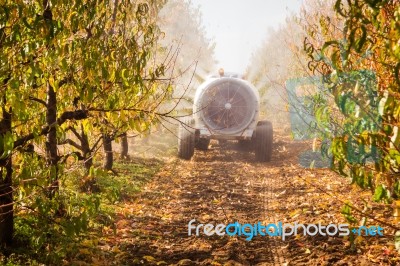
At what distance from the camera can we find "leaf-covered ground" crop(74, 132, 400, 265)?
471cm

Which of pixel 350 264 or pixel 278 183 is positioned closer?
pixel 350 264

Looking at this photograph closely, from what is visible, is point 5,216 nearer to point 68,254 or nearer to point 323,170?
point 68,254

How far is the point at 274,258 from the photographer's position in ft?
15.8

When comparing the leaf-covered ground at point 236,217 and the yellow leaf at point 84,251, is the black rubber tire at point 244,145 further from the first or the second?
the yellow leaf at point 84,251

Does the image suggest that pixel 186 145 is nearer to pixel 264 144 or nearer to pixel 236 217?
pixel 264 144

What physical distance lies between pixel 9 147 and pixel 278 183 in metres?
7.37

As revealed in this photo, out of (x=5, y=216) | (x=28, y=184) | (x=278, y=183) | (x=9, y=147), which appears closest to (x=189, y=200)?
(x=278, y=183)

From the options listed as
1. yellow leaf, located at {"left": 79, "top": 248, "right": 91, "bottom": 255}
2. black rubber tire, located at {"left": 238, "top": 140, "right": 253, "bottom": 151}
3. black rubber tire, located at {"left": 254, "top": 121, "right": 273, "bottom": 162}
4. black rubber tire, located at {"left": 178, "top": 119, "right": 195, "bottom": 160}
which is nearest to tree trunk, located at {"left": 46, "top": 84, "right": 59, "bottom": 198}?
yellow leaf, located at {"left": 79, "top": 248, "right": 91, "bottom": 255}

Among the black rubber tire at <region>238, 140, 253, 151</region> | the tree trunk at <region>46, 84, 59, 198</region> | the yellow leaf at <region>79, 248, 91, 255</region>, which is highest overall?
the tree trunk at <region>46, 84, 59, 198</region>

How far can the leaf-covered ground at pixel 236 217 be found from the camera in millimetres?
4711

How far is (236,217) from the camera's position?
6438 mm

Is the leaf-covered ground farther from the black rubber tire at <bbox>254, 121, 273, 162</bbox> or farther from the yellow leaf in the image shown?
the black rubber tire at <bbox>254, 121, 273, 162</bbox>

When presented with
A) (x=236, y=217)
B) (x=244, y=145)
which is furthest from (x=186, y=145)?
(x=236, y=217)

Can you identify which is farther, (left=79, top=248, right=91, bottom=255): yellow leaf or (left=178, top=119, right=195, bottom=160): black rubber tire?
(left=178, top=119, right=195, bottom=160): black rubber tire
